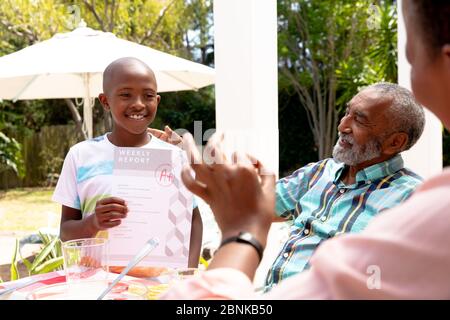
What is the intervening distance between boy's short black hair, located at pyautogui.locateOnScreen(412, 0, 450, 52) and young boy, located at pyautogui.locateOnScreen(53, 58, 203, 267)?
1467mm

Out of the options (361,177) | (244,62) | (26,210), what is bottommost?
(26,210)

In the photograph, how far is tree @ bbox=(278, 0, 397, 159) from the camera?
12.4 metres

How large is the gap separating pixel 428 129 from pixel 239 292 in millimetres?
2846

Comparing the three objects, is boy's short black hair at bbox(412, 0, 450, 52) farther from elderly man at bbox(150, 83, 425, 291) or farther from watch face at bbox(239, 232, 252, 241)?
elderly man at bbox(150, 83, 425, 291)

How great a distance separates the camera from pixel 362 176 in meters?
2.17

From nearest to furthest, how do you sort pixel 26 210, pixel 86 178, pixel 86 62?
pixel 86 178, pixel 86 62, pixel 26 210

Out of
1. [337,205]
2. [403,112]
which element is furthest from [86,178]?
[403,112]

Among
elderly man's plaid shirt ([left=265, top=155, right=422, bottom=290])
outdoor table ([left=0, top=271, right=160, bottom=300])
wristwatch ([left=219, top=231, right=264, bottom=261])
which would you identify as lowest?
outdoor table ([left=0, top=271, right=160, bottom=300])

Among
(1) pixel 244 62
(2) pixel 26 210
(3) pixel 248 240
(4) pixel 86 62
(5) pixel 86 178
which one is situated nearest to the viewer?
(3) pixel 248 240

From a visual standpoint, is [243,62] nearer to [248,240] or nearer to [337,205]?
[337,205]

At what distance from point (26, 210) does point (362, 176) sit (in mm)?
9964

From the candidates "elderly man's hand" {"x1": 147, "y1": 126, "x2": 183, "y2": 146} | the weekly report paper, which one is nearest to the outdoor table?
the weekly report paper

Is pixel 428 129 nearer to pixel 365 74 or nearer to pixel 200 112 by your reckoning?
pixel 365 74

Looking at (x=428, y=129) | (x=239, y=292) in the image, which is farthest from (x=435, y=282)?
(x=428, y=129)
